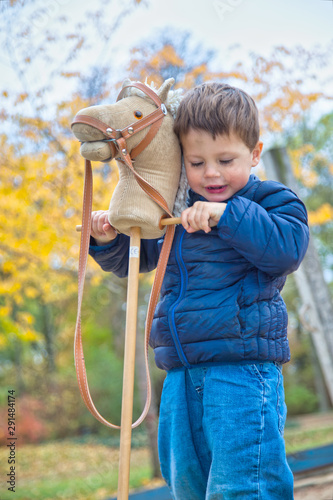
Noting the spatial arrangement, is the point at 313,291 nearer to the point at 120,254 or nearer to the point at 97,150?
the point at 120,254

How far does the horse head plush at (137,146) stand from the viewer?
171 centimetres

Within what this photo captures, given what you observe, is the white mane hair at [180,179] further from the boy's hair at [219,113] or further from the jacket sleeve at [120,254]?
the jacket sleeve at [120,254]

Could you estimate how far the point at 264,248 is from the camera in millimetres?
1612

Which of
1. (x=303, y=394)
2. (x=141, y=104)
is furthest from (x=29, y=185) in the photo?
(x=303, y=394)

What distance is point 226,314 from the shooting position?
1675 millimetres

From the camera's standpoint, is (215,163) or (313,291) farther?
(313,291)

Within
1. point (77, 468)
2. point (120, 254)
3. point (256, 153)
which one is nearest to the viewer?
point (256, 153)

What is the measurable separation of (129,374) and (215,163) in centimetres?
78

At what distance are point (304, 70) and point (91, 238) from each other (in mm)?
3800

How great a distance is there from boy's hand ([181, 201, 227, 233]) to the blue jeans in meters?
0.49

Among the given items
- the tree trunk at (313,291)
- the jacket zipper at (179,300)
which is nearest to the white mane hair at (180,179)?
the jacket zipper at (179,300)

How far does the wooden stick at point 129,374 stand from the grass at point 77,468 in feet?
13.4

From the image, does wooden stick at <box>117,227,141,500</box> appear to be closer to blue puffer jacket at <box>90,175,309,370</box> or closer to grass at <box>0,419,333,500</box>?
blue puffer jacket at <box>90,175,309,370</box>

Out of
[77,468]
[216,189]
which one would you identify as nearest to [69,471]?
[77,468]
